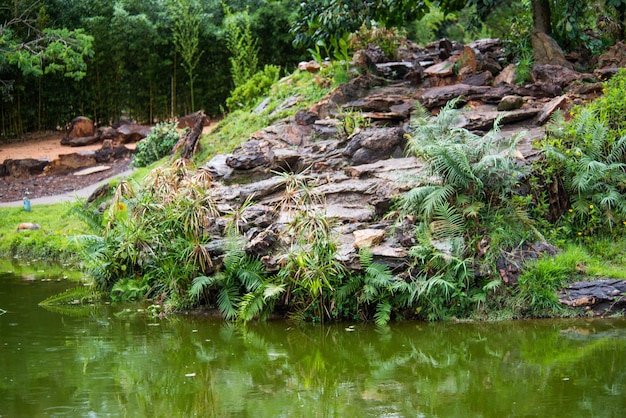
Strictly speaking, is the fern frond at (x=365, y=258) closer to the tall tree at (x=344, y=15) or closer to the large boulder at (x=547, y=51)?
the tall tree at (x=344, y=15)

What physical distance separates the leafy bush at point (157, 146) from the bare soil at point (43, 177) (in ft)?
6.21

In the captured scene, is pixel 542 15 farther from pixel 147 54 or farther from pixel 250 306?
pixel 147 54

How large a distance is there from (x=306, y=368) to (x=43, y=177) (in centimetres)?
1393

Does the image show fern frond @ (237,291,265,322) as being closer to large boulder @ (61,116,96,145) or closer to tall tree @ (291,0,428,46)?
tall tree @ (291,0,428,46)

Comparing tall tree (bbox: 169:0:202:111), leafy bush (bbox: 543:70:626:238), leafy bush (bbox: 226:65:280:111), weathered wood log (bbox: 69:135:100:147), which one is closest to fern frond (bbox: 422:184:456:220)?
leafy bush (bbox: 543:70:626:238)

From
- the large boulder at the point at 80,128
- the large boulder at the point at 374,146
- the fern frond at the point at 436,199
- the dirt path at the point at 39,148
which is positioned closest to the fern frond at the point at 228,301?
the fern frond at the point at 436,199

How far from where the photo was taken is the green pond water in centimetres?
587

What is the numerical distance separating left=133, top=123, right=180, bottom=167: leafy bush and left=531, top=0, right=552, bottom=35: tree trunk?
25.4 ft

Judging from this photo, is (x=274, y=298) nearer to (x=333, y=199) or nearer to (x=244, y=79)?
(x=333, y=199)

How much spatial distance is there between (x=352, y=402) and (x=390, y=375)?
2.64ft

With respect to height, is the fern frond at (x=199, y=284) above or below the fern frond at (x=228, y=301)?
above

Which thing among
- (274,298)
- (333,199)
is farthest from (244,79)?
(274,298)

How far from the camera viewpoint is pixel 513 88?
11.9 m

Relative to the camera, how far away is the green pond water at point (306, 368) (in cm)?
587
